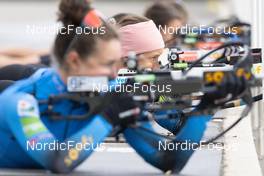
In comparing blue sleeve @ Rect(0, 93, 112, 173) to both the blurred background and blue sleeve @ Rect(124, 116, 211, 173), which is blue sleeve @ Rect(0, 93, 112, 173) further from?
the blurred background

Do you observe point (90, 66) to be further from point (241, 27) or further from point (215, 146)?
point (241, 27)

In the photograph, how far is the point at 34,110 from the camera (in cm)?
317

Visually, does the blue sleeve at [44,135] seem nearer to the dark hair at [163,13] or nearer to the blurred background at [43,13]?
the dark hair at [163,13]

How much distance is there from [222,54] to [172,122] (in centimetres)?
47

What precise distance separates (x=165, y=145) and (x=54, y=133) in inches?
15.6

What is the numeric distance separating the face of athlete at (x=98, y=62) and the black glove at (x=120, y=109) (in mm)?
157

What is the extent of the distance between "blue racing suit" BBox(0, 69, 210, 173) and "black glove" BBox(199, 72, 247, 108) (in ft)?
0.46

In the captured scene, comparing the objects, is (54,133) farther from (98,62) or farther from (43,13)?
(43,13)

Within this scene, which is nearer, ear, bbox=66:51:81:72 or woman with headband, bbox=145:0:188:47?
ear, bbox=66:51:81:72

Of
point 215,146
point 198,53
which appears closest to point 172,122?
point 215,146

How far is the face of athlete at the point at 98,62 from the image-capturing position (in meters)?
3.25

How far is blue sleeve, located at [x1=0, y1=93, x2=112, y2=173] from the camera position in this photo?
10.3 ft

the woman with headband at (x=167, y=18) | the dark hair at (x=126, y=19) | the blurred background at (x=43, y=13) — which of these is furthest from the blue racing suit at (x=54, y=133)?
the blurred background at (x=43, y=13)

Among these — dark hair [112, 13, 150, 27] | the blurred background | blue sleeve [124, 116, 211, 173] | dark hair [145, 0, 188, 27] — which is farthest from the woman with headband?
the blurred background
